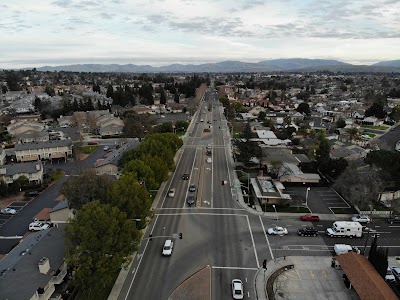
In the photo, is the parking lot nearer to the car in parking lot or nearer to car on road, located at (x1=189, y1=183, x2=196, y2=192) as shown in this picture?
the car in parking lot

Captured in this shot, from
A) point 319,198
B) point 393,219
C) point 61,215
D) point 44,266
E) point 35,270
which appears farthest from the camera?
point 319,198

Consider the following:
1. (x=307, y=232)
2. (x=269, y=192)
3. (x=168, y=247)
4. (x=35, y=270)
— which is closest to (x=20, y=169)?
(x=35, y=270)

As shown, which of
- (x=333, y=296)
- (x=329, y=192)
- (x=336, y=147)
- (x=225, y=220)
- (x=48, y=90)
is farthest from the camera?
(x=48, y=90)

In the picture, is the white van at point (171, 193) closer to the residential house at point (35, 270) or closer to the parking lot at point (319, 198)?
the parking lot at point (319, 198)

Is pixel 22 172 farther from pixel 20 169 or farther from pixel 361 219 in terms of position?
pixel 361 219

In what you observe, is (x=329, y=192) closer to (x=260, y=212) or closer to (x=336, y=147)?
(x=260, y=212)

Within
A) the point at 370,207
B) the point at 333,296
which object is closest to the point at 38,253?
the point at 333,296

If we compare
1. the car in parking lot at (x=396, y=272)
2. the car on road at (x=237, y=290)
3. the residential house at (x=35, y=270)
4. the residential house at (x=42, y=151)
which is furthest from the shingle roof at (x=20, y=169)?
the car in parking lot at (x=396, y=272)
